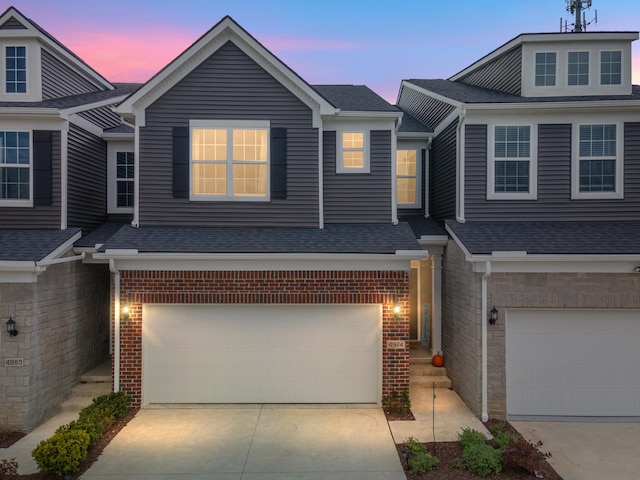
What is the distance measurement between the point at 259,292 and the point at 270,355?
1.44m

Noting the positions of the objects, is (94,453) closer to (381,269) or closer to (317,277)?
(317,277)

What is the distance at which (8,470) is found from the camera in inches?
256

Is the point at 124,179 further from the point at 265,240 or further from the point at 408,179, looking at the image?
the point at 408,179

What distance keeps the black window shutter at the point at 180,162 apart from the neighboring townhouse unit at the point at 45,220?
2558 millimetres

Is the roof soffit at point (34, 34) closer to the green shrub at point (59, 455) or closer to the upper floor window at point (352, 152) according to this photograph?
the upper floor window at point (352, 152)

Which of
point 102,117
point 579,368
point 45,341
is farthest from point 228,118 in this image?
point 579,368

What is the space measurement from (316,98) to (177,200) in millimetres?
Result: 4140

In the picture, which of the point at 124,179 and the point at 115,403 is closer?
the point at 115,403

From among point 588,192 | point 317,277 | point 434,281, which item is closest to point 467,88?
point 588,192

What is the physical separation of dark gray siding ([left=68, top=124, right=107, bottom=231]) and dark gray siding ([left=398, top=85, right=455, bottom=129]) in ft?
31.8

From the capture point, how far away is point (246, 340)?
9.19 metres

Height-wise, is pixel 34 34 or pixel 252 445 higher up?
pixel 34 34

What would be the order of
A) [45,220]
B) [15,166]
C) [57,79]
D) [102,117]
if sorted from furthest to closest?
[102,117]
[57,79]
[45,220]
[15,166]

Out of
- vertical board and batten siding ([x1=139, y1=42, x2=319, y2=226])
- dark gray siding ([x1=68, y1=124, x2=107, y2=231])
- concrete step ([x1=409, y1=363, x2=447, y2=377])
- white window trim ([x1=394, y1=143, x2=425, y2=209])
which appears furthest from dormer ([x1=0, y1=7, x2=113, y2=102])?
concrete step ([x1=409, y1=363, x2=447, y2=377])
